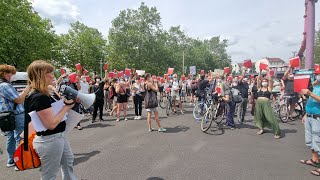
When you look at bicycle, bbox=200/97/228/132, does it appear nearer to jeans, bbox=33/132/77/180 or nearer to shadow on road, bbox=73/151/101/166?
A: shadow on road, bbox=73/151/101/166

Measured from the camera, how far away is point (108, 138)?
23.3 ft

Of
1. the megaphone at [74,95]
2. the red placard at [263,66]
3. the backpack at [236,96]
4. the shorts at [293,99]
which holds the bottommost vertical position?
the shorts at [293,99]

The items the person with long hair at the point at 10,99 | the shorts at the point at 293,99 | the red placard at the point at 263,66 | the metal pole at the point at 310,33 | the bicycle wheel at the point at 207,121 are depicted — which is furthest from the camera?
the metal pole at the point at 310,33

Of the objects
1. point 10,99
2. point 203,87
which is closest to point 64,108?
point 10,99

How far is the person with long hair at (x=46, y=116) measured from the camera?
2361mm

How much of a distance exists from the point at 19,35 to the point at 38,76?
25684mm

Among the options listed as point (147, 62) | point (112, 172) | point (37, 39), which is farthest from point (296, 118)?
point (147, 62)

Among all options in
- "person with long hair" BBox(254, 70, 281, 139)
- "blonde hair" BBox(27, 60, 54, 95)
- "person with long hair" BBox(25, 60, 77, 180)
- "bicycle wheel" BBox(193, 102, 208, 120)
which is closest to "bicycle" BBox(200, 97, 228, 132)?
"bicycle wheel" BBox(193, 102, 208, 120)

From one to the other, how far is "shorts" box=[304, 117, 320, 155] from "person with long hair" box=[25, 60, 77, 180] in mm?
4219

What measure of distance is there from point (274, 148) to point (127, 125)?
5016mm

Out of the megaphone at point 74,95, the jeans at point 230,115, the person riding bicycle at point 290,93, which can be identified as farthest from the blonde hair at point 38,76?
the person riding bicycle at point 290,93

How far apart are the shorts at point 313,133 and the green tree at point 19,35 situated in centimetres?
2506

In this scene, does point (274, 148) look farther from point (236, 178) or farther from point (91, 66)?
point (91, 66)

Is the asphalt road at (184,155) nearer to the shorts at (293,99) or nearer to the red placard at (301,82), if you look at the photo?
the shorts at (293,99)
